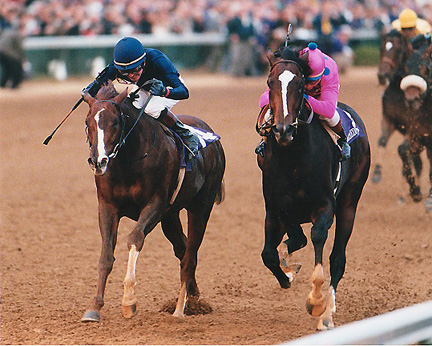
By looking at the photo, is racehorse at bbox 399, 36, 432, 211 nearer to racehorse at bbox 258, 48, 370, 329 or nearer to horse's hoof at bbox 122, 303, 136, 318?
racehorse at bbox 258, 48, 370, 329

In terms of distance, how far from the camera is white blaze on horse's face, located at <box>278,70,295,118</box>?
17.4ft

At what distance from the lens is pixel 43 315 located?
6.14 m

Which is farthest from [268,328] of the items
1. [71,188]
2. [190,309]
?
[71,188]


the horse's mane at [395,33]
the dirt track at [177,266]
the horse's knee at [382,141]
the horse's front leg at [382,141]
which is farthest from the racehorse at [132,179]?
the horse's knee at [382,141]

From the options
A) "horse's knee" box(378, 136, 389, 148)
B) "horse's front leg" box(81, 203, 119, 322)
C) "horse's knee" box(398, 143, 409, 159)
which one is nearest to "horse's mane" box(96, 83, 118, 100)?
"horse's front leg" box(81, 203, 119, 322)

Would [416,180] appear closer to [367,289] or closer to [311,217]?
[367,289]

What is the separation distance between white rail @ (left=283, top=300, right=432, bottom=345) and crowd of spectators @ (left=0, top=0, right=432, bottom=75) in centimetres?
1743

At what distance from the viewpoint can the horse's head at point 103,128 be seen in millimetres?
5324

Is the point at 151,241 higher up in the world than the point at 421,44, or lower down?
lower down

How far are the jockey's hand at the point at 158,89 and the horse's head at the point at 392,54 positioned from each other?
487cm

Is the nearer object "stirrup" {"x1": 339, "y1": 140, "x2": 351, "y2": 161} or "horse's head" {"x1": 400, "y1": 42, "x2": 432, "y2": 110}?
"stirrup" {"x1": 339, "y1": 140, "x2": 351, "y2": 161}

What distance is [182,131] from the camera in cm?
632

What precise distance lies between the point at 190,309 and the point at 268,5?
2154 centimetres

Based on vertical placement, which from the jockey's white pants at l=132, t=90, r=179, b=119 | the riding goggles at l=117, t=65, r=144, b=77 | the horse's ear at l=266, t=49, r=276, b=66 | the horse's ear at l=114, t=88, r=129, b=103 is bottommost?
the jockey's white pants at l=132, t=90, r=179, b=119
